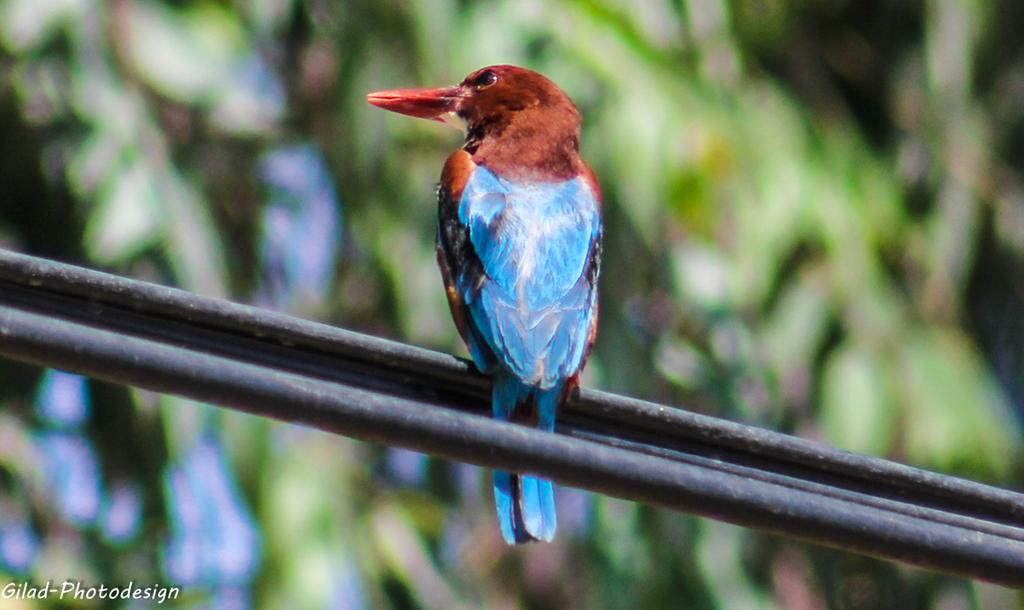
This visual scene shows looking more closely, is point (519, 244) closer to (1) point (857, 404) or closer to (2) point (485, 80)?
(2) point (485, 80)

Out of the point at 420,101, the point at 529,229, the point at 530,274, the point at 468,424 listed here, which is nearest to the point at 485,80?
the point at 420,101

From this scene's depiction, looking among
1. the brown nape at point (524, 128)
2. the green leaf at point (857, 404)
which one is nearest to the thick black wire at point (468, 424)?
the brown nape at point (524, 128)

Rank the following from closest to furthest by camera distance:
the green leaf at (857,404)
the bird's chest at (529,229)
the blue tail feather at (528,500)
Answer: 1. the blue tail feather at (528,500)
2. the bird's chest at (529,229)
3. the green leaf at (857,404)

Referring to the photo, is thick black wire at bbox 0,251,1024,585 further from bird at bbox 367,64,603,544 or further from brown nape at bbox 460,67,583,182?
brown nape at bbox 460,67,583,182

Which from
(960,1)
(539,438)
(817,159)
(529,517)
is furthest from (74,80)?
(960,1)

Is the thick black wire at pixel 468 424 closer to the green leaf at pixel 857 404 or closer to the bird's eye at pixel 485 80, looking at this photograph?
the bird's eye at pixel 485 80

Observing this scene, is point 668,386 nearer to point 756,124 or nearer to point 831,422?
point 831,422
